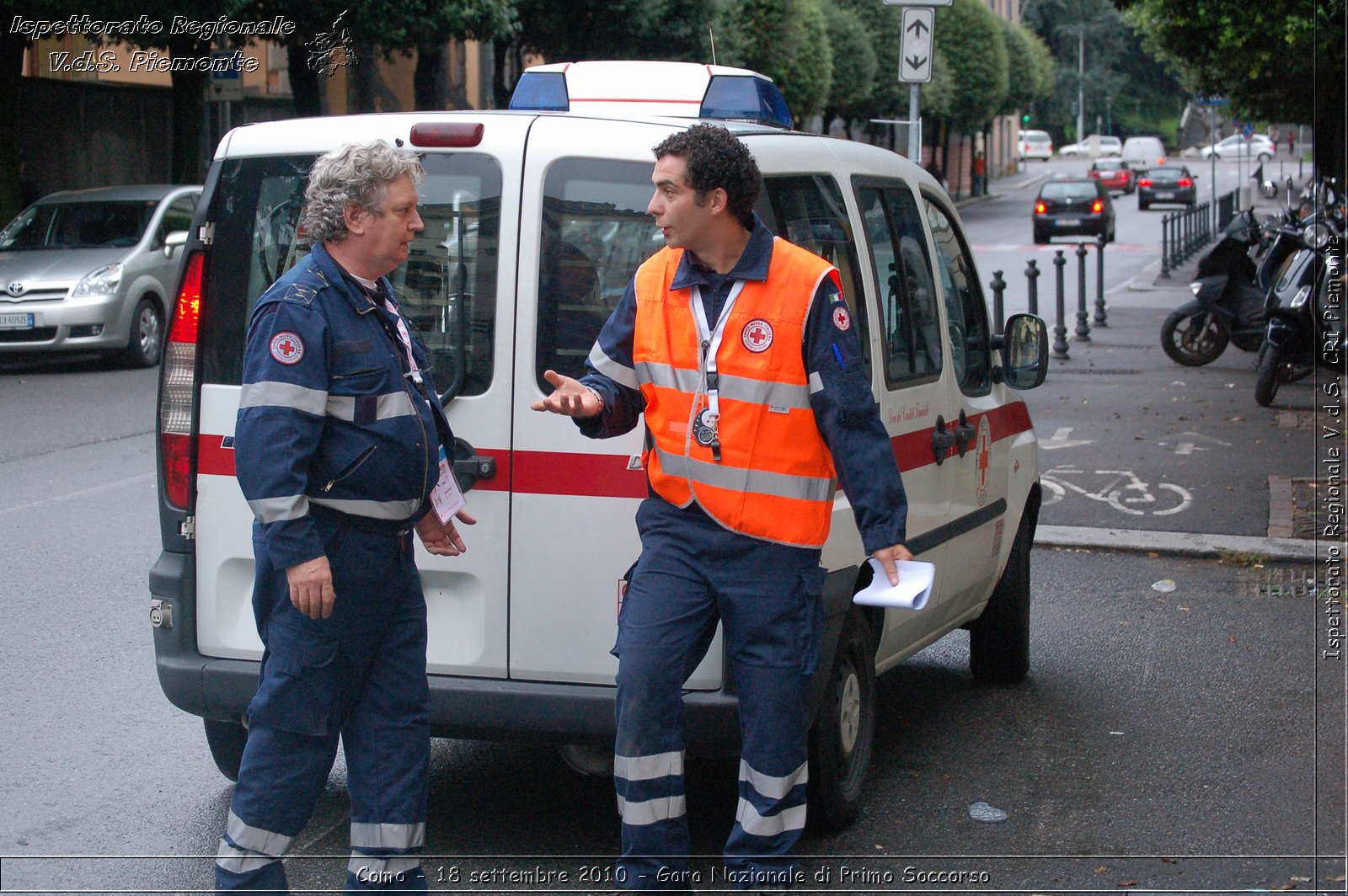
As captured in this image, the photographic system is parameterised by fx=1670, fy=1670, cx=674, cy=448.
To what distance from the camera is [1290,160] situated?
95188mm

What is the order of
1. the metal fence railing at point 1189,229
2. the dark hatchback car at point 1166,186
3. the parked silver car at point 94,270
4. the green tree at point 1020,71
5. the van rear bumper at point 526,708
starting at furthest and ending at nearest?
the green tree at point 1020,71
the dark hatchback car at point 1166,186
the metal fence railing at point 1189,229
the parked silver car at point 94,270
the van rear bumper at point 526,708

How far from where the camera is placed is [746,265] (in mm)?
3783

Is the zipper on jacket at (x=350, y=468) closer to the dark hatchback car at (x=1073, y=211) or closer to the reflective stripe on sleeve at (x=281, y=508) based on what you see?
the reflective stripe on sleeve at (x=281, y=508)

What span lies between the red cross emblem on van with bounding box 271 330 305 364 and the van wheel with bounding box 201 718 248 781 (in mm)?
1633

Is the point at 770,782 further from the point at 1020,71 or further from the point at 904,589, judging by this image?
the point at 1020,71

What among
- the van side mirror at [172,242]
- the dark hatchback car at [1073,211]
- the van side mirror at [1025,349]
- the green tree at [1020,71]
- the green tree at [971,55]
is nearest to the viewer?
the van side mirror at [1025,349]

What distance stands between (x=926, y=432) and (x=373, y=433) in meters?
1.94

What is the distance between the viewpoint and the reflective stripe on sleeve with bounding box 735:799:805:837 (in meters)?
3.84

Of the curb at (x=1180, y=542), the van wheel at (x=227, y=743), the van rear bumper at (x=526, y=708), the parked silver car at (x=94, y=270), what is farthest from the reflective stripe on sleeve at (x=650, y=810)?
the parked silver car at (x=94, y=270)

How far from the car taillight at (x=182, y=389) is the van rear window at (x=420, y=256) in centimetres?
4

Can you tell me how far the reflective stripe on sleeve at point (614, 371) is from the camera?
12.6ft

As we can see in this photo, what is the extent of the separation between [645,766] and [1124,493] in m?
6.93

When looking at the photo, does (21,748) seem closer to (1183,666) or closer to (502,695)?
(502,695)

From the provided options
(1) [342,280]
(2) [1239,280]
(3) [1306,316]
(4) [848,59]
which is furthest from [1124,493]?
(4) [848,59]
